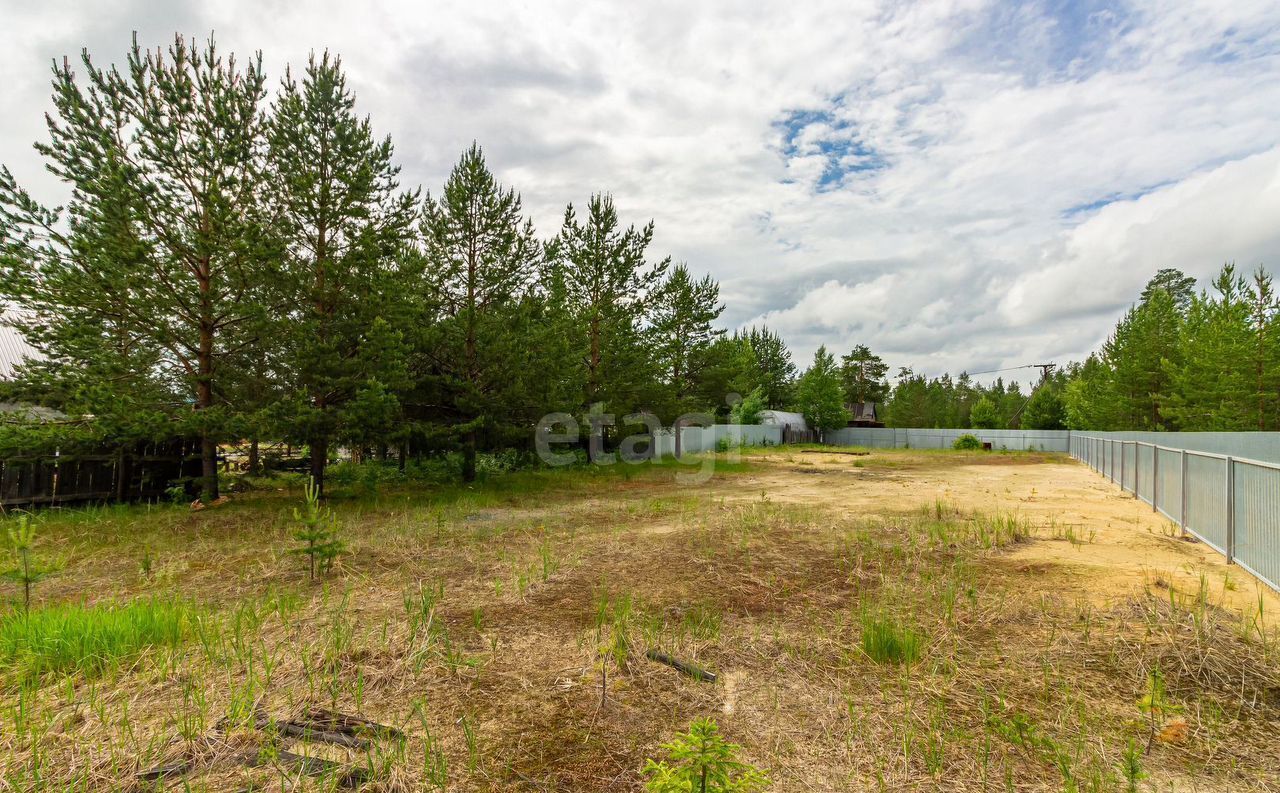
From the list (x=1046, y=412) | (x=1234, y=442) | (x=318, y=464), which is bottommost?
(x=318, y=464)

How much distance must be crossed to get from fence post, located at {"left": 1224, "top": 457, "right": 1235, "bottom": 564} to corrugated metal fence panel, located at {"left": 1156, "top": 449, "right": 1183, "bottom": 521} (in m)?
2.30

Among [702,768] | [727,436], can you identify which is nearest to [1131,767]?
[702,768]

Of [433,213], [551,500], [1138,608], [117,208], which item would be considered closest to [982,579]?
[1138,608]

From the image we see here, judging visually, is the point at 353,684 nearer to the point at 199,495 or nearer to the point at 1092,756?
the point at 1092,756

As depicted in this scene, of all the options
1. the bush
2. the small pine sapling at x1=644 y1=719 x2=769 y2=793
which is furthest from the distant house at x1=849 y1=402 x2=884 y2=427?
the small pine sapling at x1=644 y1=719 x2=769 y2=793

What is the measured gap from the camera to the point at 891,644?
12.8 ft

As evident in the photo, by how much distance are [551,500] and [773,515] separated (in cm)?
547

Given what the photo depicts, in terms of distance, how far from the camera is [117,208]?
30.5 ft

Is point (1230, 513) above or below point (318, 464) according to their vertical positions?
above

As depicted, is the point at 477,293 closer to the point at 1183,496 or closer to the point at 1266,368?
the point at 1183,496

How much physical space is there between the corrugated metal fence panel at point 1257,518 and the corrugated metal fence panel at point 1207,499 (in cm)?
42

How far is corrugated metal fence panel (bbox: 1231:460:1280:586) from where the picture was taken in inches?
203

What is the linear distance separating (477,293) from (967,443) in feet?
122

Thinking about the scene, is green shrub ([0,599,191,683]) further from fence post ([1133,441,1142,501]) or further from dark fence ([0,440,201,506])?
fence post ([1133,441,1142,501])
